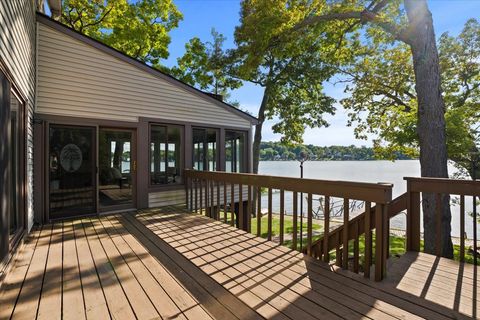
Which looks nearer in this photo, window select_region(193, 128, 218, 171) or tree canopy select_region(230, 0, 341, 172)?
tree canopy select_region(230, 0, 341, 172)

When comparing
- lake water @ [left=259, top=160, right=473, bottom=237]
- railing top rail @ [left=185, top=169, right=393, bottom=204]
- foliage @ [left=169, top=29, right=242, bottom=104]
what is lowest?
lake water @ [left=259, top=160, right=473, bottom=237]

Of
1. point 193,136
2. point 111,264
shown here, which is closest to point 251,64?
point 193,136

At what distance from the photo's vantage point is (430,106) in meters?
5.29

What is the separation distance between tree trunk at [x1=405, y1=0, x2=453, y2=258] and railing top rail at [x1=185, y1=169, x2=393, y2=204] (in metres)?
3.67

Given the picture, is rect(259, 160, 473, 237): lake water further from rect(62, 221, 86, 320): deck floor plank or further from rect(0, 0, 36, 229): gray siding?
rect(0, 0, 36, 229): gray siding

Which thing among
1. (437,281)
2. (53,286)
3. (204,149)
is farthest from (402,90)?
(53,286)

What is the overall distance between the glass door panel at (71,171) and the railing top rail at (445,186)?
5658 millimetres

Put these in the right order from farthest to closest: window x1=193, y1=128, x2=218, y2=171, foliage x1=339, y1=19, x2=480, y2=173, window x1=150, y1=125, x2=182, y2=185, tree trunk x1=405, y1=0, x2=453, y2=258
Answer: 1. foliage x1=339, y1=19, x2=480, y2=173
2. window x1=193, y1=128, x2=218, y2=171
3. window x1=150, y1=125, x2=182, y2=185
4. tree trunk x1=405, y1=0, x2=453, y2=258

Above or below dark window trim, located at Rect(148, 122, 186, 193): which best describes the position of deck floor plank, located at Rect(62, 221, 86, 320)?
below

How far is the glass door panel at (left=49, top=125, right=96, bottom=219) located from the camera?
→ 16.6 ft

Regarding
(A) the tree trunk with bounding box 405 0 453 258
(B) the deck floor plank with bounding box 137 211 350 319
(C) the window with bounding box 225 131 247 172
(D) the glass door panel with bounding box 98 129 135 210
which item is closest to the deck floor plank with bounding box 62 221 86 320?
(B) the deck floor plank with bounding box 137 211 350 319

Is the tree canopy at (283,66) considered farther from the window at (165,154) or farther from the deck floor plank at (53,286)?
the deck floor plank at (53,286)

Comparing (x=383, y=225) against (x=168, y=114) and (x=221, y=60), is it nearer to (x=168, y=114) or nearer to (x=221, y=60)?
(x=168, y=114)

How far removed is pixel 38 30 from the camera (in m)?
4.89
